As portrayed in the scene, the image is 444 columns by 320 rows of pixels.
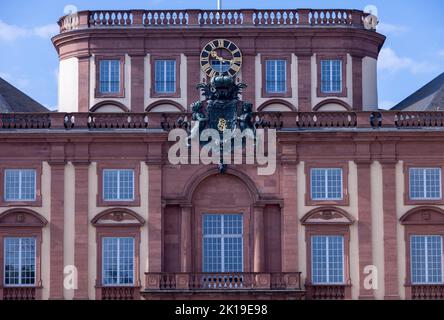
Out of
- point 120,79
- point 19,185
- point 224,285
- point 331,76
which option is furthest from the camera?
point 331,76

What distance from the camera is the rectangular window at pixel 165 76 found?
91312 millimetres

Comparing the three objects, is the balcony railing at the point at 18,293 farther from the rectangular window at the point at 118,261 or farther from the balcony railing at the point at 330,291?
the balcony railing at the point at 330,291

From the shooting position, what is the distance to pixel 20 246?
8588 cm

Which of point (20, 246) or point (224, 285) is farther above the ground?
point (20, 246)

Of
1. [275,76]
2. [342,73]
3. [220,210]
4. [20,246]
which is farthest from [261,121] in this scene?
[20,246]

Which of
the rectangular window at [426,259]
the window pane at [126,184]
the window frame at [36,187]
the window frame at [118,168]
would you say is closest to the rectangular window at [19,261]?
the window frame at [36,187]

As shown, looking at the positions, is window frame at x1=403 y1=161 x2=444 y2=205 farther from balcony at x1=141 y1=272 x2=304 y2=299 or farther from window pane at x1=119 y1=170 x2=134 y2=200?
window pane at x1=119 y1=170 x2=134 y2=200

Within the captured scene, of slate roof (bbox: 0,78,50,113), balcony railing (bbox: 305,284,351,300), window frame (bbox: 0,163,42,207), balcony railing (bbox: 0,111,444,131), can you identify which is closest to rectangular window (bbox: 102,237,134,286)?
window frame (bbox: 0,163,42,207)

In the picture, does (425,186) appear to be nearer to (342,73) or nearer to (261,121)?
(261,121)

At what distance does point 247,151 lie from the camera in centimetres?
8662

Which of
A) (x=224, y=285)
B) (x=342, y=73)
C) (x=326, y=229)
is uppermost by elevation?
(x=342, y=73)

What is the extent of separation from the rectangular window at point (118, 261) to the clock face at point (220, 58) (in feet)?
33.8

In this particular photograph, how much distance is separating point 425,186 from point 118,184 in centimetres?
1421

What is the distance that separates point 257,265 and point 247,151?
5347 mm
